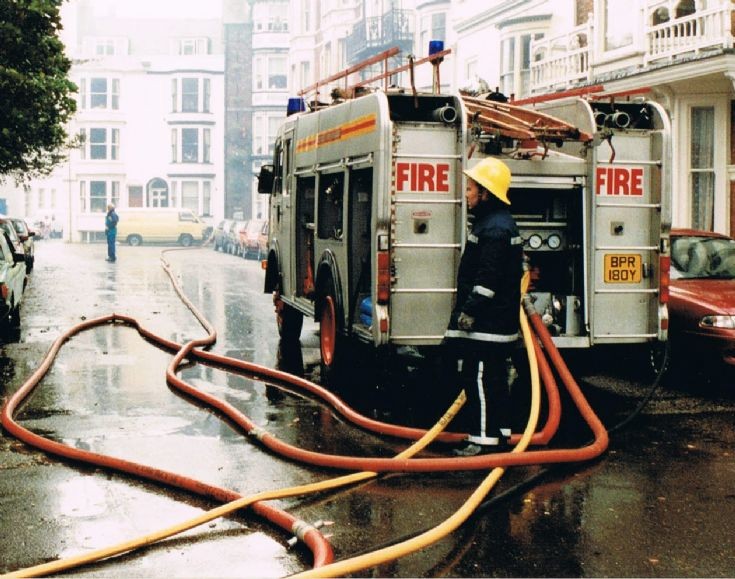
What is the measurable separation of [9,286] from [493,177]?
8934 mm

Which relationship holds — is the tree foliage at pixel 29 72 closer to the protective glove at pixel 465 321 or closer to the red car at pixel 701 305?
the red car at pixel 701 305

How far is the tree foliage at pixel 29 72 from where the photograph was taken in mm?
15828

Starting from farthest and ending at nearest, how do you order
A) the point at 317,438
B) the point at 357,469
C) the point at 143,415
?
the point at 143,415, the point at 317,438, the point at 357,469

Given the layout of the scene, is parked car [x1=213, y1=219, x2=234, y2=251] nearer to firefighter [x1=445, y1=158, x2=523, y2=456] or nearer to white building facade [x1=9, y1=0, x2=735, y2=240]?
white building facade [x1=9, y1=0, x2=735, y2=240]

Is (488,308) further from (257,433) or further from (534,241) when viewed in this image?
(534,241)

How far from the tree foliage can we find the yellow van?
31217mm

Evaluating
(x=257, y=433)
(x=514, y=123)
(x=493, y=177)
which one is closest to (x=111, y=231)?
(x=514, y=123)

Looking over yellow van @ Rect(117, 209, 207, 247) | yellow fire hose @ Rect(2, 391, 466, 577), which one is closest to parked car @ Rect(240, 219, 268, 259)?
yellow van @ Rect(117, 209, 207, 247)

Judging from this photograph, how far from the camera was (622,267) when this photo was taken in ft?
29.7

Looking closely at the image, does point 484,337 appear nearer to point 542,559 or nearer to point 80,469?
point 542,559

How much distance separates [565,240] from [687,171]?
11.3 metres

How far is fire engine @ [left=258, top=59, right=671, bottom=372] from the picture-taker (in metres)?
8.55

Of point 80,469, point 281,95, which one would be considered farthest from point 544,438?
point 281,95

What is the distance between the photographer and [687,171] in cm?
1970
